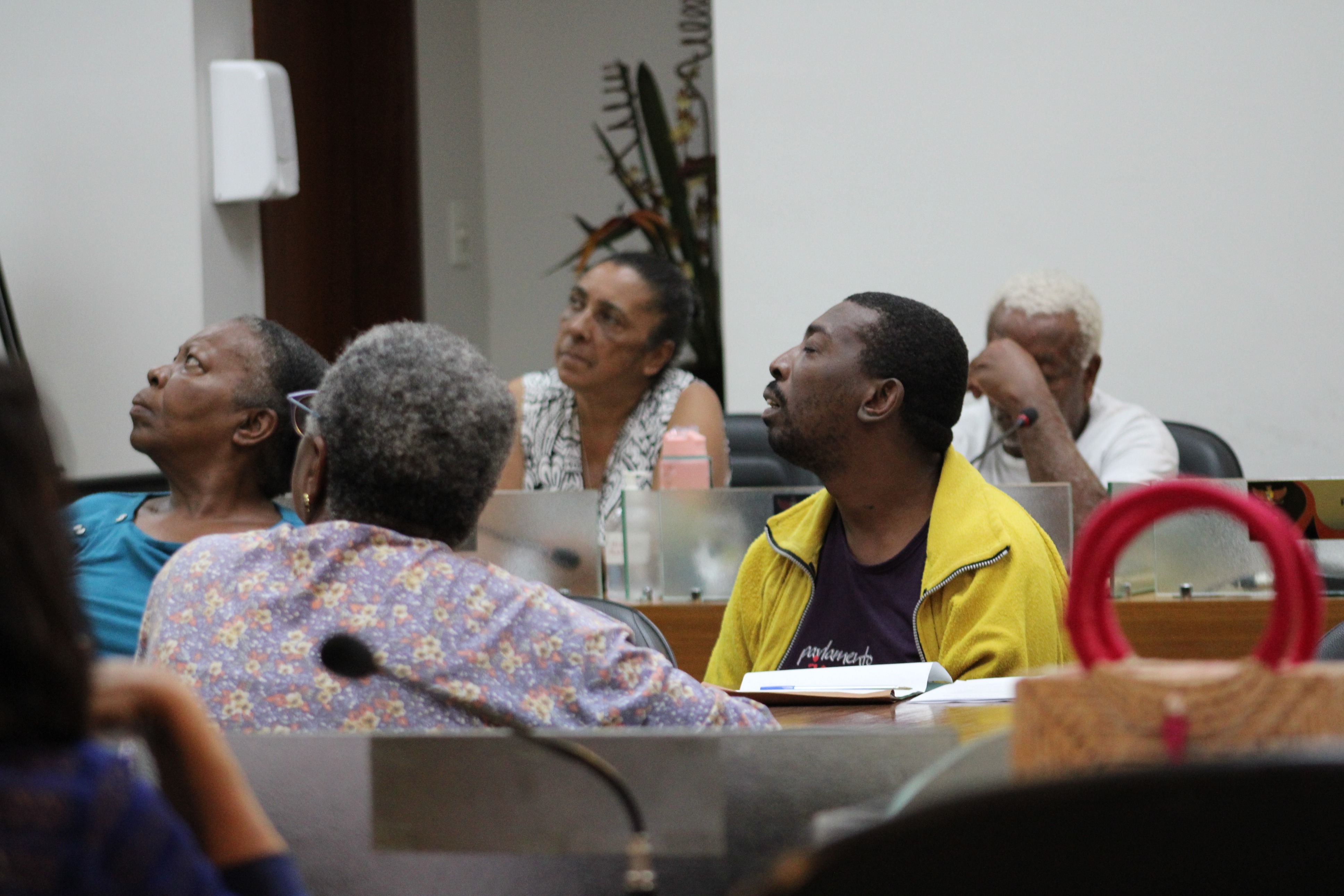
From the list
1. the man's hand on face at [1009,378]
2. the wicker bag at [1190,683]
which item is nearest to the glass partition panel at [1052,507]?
the man's hand on face at [1009,378]

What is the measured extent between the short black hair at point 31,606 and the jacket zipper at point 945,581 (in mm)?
1268

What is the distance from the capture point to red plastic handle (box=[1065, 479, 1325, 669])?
0.66 m

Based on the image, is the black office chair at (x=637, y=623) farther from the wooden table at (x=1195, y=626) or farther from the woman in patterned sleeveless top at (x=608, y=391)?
the woman in patterned sleeveless top at (x=608, y=391)

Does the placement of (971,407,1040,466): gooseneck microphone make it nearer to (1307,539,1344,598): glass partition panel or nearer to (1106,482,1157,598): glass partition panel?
(1106,482,1157,598): glass partition panel

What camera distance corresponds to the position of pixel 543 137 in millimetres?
5133

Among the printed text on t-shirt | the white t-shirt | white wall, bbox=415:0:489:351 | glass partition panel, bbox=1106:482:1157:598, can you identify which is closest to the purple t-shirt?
the printed text on t-shirt

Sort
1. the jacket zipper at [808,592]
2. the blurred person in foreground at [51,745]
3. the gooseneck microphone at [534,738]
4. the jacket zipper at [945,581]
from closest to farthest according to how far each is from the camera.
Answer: the blurred person in foreground at [51,745]
the gooseneck microphone at [534,738]
the jacket zipper at [945,581]
the jacket zipper at [808,592]

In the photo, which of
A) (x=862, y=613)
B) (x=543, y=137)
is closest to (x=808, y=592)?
(x=862, y=613)

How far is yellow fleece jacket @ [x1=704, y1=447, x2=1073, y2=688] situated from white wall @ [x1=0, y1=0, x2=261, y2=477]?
2084 millimetres

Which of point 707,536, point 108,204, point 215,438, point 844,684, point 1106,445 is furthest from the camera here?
point 108,204

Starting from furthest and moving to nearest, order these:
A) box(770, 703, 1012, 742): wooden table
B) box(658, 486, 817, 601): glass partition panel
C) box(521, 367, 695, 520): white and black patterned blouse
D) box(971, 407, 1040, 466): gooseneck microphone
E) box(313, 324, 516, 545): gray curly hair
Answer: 1. box(521, 367, 695, 520): white and black patterned blouse
2. box(971, 407, 1040, 466): gooseneck microphone
3. box(658, 486, 817, 601): glass partition panel
4. box(313, 324, 516, 545): gray curly hair
5. box(770, 703, 1012, 742): wooden table

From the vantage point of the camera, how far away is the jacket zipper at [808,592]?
197 cm

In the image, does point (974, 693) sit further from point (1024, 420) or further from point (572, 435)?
point (572, 435)

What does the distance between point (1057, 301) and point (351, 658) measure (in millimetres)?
2393
